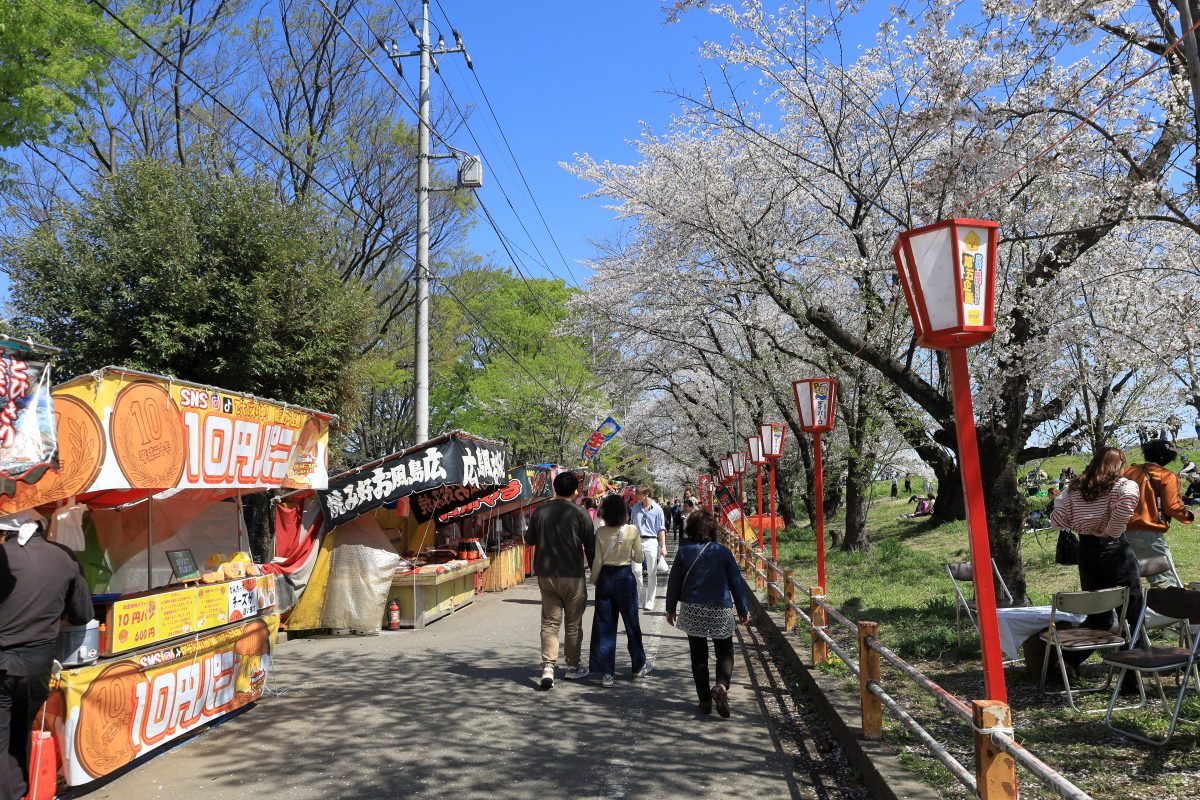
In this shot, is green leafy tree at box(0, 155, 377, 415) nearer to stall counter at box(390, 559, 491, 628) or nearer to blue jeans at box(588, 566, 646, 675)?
stall counter at box(390, 559, 491, 628)

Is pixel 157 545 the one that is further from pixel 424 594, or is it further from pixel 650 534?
pixel 650 534

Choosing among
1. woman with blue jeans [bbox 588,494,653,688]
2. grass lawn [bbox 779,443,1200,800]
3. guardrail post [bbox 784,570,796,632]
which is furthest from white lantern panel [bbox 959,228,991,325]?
guardrail post [bbox 784,570,796,632]

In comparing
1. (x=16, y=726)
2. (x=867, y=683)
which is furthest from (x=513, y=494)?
(x=16, y=726)

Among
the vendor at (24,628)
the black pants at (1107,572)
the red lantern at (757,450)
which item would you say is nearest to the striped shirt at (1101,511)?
the black pants at (1107,572)

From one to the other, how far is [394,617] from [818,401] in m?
6.59

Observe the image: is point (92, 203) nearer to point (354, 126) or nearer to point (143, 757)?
point (354, 126)

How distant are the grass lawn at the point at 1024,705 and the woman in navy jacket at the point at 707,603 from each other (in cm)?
114

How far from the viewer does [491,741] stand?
19.5ft

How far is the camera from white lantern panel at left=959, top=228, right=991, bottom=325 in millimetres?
4074

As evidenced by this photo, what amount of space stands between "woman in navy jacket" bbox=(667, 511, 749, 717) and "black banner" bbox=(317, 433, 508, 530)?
215 inches

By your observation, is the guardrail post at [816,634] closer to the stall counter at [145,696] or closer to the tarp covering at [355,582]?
the stall counter at [145,696]

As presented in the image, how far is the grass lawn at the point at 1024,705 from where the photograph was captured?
4422 millimetres

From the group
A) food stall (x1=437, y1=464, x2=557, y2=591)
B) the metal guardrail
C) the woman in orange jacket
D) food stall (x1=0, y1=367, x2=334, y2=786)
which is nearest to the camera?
the metal guardrail

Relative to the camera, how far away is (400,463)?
452 inches
